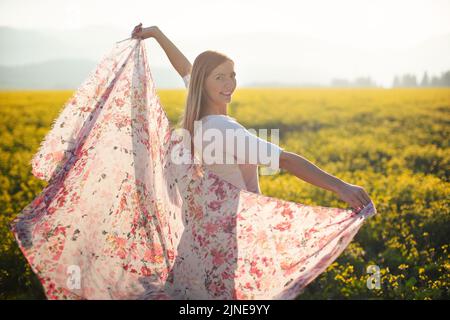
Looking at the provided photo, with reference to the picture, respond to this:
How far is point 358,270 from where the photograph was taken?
A: 4641mm

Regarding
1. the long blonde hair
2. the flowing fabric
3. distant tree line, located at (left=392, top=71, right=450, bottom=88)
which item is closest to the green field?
the flowing fabric

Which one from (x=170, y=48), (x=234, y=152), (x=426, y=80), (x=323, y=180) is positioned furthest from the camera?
(x=426, y=80)

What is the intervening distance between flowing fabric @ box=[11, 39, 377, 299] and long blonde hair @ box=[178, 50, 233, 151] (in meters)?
0.21

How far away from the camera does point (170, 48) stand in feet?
11.0

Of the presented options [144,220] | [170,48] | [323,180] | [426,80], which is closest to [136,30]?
[170,48]

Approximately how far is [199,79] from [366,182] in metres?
4.59

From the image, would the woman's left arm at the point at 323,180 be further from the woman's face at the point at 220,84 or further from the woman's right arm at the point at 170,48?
the woman's right arm at the point at 170,48

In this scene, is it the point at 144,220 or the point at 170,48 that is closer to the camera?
the point at 144,220

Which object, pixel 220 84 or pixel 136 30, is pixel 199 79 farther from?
pixel 136 30

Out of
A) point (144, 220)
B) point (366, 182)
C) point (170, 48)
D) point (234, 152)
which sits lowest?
point (366, 182)

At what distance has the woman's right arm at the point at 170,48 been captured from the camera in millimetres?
3348

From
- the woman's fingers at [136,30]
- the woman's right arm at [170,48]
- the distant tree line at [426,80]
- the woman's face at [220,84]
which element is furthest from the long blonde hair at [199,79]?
the distant tree line at [426,80]

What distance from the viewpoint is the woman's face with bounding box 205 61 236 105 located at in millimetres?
2779
